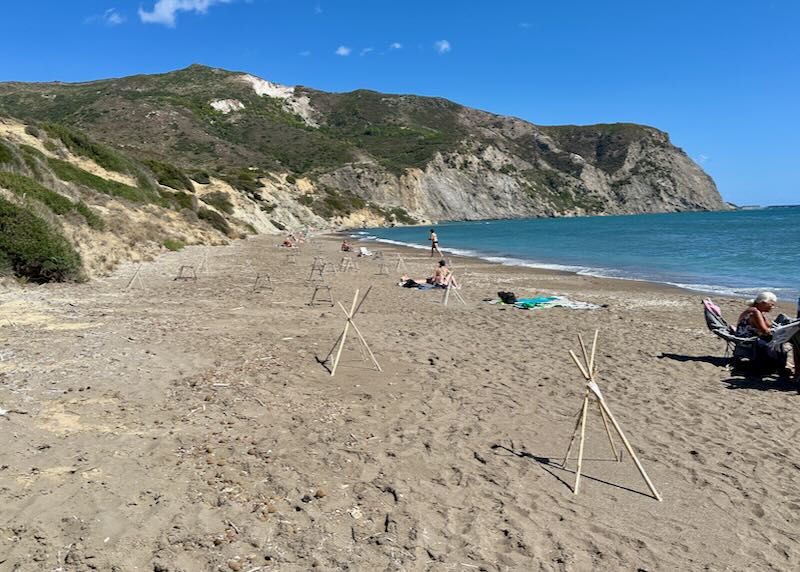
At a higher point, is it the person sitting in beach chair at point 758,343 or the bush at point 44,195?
the bush at point 44,195

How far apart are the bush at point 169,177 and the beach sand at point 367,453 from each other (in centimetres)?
3406

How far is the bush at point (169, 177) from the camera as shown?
42.4 metres

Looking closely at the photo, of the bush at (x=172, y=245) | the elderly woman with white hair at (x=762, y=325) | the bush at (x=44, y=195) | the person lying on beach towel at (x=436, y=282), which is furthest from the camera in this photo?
Answer: the bush at (x=172, y=245)

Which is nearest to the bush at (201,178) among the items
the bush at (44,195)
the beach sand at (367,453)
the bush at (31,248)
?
the bush at (44,195)

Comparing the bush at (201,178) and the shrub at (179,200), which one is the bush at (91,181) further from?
the bush at (201,178)

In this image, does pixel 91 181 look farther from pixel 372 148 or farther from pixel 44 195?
pixel 372 148

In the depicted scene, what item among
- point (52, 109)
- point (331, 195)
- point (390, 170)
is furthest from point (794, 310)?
point (52, 109)

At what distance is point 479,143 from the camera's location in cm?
12750

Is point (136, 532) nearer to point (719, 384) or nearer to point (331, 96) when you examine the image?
point (719, 384)

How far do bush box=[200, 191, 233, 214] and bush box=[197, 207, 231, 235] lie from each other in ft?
19.0

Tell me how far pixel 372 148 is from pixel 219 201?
7615cm

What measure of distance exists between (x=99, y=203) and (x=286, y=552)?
89.4 feet

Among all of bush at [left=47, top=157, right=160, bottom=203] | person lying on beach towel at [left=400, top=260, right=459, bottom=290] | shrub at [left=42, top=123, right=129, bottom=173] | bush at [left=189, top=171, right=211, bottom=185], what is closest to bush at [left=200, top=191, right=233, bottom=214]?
bush at [left=189, top=171, right=211, bottom=185]

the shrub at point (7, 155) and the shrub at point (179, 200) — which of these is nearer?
the shrub at point (7, 155)
